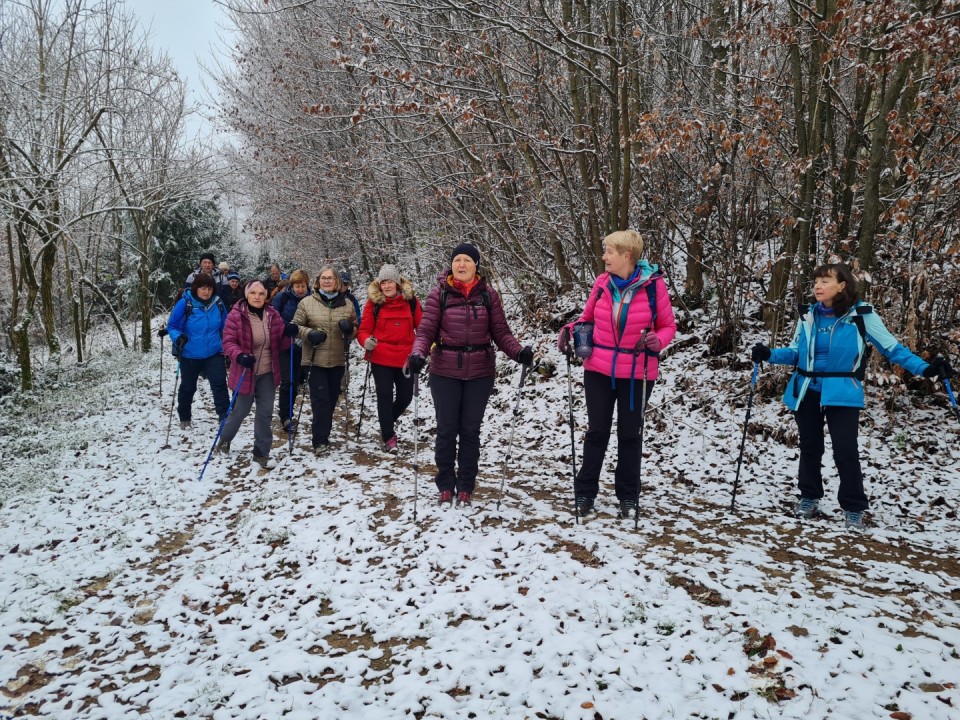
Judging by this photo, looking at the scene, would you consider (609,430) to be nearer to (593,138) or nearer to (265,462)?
(265,462)

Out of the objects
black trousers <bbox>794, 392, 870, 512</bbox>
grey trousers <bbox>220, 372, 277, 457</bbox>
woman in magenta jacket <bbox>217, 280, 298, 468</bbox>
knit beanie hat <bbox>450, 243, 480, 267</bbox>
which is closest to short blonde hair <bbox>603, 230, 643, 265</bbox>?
knit beanie hat <bbox>450, 243, 480, 267</bbox>

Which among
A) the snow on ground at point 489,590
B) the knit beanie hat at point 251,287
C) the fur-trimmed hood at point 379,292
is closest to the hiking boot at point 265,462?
the snow on ground at point 489,590

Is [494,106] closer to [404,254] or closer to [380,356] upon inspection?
[380,356]

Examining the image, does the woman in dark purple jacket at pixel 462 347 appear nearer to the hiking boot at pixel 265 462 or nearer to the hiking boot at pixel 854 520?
the hiking boot at pixel 265 462

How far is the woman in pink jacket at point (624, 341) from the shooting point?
5102 mm

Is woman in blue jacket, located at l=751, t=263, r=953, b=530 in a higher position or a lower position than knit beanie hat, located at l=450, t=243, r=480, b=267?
lower

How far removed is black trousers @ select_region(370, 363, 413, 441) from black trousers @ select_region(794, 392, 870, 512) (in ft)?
14.5

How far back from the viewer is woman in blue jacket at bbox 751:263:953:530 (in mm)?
→ 5031

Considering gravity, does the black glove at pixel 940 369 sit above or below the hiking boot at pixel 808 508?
above

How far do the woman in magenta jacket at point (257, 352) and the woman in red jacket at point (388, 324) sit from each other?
1.11 meters

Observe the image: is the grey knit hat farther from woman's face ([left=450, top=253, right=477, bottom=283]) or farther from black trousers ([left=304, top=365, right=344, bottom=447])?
woman's face ([left=450, top=253, right=477, bottom=283])

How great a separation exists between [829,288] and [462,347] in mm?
3243

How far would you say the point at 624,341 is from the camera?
16.9 ft

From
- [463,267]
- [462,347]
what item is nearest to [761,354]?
[462,347]
